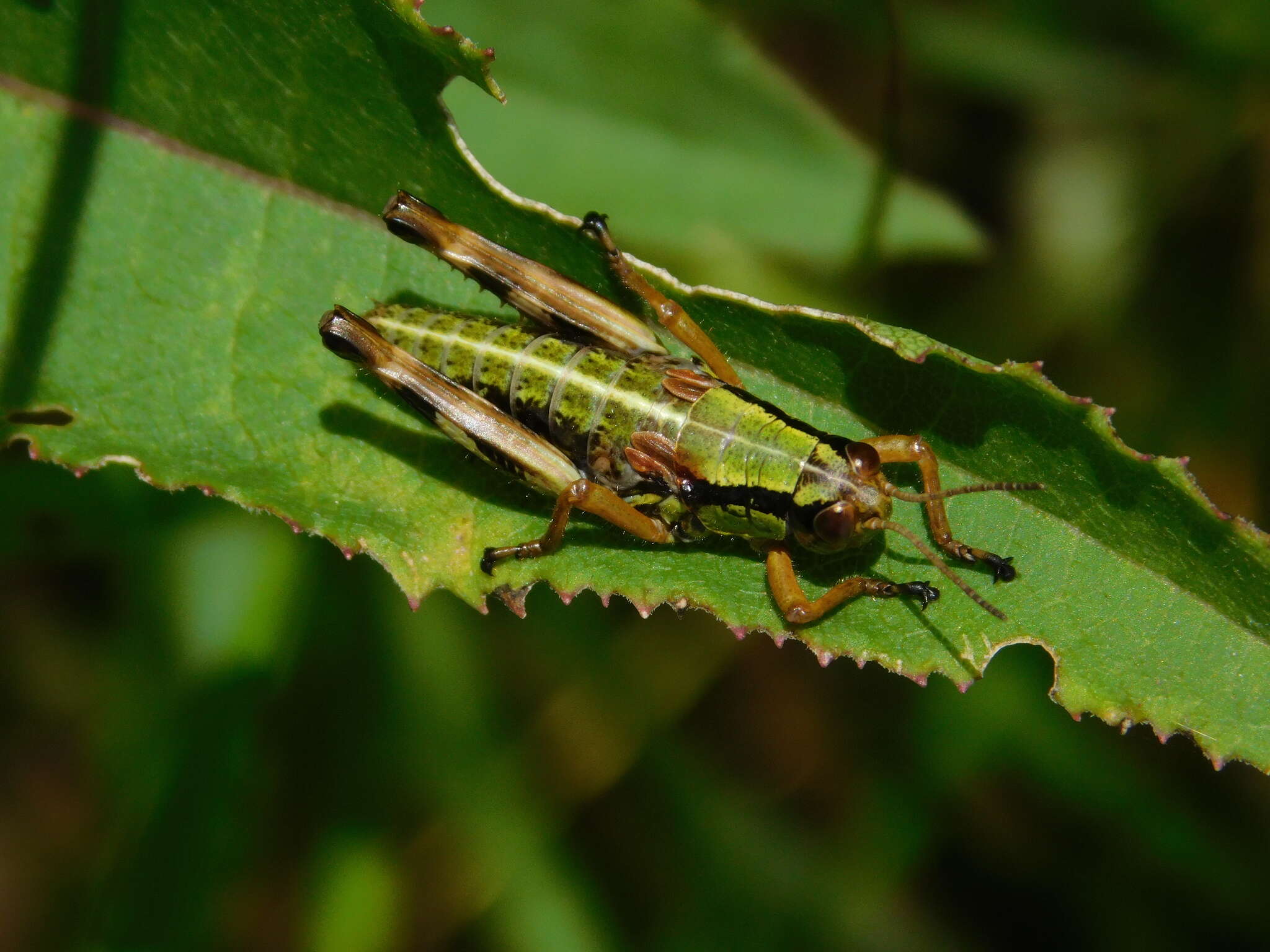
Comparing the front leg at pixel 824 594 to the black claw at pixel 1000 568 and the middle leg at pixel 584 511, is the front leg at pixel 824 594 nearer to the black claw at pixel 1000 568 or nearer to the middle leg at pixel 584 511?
the black claw at pixel 1000 568

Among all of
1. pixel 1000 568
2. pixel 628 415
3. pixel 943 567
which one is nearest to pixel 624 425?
pixel 628 415

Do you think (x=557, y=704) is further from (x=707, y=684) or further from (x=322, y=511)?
(x=322, y=511)

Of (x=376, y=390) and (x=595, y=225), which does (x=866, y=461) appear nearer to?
(x=595, y=225)

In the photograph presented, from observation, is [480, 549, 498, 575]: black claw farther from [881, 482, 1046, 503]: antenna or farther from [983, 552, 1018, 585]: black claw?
[983, 552, 1018, 585]: black claw

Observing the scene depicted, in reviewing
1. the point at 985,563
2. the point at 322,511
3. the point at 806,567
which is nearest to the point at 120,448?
the point at 322,511

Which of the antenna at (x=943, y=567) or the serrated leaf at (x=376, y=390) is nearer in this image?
the serrated leaf at (x=376, y=390)

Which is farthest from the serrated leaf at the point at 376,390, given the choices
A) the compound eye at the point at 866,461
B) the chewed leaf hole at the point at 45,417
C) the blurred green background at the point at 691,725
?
the blurred green background at the point at 691,725

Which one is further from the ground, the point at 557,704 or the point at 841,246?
the point at 841,246
